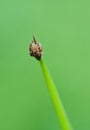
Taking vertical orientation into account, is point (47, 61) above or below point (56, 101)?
above

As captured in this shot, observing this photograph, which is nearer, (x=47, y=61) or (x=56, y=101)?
(x=56, y=101)

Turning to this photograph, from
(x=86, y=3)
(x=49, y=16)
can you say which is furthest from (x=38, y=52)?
(x=86, y=3)

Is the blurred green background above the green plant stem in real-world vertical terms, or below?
above

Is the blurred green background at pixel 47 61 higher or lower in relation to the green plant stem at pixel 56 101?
higher

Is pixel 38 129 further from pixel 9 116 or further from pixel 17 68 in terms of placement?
pixel 17 68

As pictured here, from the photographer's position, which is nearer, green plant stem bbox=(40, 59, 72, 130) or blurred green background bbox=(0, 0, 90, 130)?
green plant stem bbox=(40, 59, 72, 130)

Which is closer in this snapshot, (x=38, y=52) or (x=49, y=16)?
(x=38, y=52)

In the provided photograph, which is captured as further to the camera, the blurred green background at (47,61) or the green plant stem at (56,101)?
the blurred green background at (47,61)

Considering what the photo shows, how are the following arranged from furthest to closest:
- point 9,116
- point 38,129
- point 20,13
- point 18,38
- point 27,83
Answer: point 20,13, point 18,38, point 27,83, point 9,116, point 38,129
